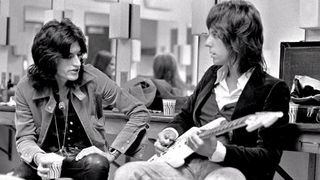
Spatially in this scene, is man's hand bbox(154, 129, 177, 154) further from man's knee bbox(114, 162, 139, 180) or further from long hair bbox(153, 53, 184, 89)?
long hair bbox(153, 53, 184, 89)

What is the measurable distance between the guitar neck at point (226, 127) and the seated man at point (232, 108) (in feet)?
0.09

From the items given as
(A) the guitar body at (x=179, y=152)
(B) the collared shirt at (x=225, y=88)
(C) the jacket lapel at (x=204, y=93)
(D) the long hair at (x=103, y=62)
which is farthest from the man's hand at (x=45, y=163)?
(D) the long hair at (x=103, y=62)

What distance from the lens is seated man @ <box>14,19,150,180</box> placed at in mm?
2682

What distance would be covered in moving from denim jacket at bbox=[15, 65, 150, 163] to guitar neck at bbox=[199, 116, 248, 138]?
729 mm

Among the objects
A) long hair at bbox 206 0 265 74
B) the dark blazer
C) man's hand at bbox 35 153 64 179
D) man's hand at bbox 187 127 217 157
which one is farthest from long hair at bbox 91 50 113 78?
man's hand at bbox 187 127 217 157

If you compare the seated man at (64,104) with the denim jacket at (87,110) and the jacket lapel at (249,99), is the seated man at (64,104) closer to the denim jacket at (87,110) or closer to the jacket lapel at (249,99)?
the denim jacket at (87,110)

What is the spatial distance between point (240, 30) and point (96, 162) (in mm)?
831

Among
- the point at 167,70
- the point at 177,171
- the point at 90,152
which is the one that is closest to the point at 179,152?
the point at 177,171

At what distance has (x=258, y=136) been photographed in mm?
2238

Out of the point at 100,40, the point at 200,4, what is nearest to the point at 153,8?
the point at 100,40

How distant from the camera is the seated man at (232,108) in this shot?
213 centimetres

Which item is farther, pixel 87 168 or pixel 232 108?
pixel 87 168

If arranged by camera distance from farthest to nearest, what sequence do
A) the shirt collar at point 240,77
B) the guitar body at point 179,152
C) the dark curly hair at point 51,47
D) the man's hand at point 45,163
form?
the dark curly hair at point 51,47
the man's hand at point 45,163
the shirt collar at point 240,77
the guitar body at point 179,152

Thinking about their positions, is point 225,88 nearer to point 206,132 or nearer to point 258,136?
point 258,136
